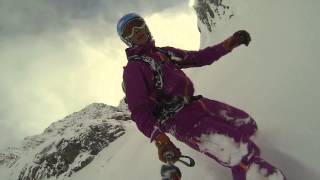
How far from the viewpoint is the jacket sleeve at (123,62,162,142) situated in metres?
4.42

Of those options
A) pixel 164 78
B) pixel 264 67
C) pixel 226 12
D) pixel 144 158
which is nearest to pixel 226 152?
pixel 164 78

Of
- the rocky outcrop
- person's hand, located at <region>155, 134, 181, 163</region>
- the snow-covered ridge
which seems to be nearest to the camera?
person's hand, located at <region>155, 134, 181, 163</region>

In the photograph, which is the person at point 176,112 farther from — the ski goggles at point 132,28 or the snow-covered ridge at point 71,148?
the snow-covered ridge at point 71,148

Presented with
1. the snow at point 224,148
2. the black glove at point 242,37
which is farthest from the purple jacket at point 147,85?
the snow at point 224,148

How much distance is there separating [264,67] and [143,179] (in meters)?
2.65

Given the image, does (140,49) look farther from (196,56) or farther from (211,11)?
(211,11)

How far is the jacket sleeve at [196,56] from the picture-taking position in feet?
17.9

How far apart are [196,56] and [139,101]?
52.6 inches

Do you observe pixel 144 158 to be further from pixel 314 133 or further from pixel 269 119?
pixel 314 133

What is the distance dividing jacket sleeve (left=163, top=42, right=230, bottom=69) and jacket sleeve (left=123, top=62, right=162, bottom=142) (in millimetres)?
810

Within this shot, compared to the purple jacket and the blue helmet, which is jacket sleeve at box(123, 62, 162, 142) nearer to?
the purple jacket

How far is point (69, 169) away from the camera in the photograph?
19203 millimetres

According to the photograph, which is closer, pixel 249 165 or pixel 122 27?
pixel 249 165

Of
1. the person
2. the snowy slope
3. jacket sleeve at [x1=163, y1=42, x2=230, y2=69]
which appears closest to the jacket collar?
the person
